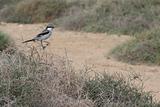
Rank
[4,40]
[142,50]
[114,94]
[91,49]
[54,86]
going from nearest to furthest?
1. [54,86]
2. [114,94]
3. [4,40]
4. [142,50]
5. [91,49]

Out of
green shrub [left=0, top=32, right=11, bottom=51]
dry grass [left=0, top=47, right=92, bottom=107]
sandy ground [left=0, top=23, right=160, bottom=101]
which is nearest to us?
dry grass [left=0, top=47, right=92, bottom=107]

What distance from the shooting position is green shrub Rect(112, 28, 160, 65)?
14.7m

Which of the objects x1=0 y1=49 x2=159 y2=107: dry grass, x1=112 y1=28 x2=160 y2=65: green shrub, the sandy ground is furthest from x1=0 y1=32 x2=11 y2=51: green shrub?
x1=0 y1=49 x2=159 y2=107: dry grass

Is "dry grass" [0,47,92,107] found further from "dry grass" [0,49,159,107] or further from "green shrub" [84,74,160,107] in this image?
"green shrub" [84,74,160,107]

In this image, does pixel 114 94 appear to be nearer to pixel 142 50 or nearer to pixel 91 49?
pixel 142 50

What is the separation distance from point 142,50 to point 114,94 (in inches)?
305

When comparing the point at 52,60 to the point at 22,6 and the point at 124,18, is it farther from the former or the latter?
the point at 22,6

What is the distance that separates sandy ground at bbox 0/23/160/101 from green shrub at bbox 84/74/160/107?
2.56 meters

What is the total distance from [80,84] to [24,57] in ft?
2.61

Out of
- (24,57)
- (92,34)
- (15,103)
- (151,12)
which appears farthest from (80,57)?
(15,103)

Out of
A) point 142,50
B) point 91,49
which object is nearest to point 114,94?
point 142,50

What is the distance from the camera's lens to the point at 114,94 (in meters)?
7.45

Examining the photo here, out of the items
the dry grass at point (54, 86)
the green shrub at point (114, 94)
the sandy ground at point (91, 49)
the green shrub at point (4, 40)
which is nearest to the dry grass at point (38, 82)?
the dry grass at point (54, 86)

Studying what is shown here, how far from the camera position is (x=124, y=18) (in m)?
21.1
